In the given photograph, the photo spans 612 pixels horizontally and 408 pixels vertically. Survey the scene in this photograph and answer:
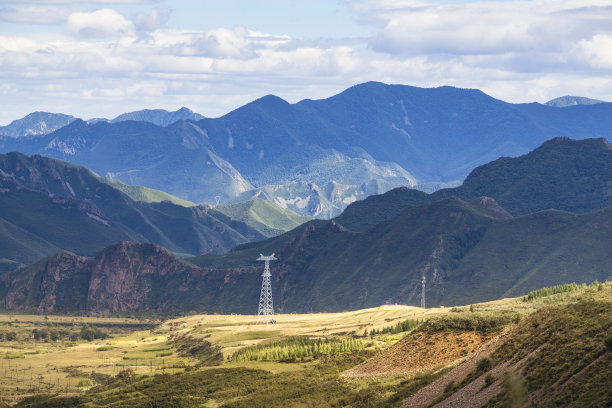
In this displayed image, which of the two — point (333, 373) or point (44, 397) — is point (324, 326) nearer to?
point (44, 397)

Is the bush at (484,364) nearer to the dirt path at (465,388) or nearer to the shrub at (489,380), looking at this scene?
the dirt path at (465,388)

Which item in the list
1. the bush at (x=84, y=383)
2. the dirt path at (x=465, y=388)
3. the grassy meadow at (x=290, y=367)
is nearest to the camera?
the dirt path at (x=465, y=388)

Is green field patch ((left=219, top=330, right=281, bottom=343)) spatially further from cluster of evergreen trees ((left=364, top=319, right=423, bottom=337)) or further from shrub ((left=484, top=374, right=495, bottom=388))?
shrub ((left=484, top=374, right=495, bottom=388))

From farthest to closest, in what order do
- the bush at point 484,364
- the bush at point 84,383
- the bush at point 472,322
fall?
the bush at point 84,383
the bush at point 472,322
the bush at point 484,364

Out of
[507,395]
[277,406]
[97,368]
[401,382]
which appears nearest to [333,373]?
[277,406]

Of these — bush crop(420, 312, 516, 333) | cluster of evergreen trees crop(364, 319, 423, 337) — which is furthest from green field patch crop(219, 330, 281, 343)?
bush crop(420, 312, 516, 333)

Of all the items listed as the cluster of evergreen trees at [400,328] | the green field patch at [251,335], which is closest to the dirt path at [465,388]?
the cluster of evergreen trees at [400,328]
